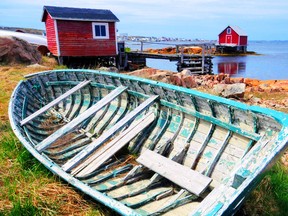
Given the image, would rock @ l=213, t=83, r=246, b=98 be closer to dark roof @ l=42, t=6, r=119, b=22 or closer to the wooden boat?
the wooden boat

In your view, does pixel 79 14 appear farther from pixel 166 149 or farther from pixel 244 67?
pixel 244 67

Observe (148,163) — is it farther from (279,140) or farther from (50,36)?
(50,36)

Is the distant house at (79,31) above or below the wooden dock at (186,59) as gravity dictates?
above

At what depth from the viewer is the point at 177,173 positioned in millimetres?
3307

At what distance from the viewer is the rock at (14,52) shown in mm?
14711

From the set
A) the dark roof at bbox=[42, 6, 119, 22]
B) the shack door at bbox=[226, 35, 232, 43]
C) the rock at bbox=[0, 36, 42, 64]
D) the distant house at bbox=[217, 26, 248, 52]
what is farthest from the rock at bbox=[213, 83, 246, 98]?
the shack door at bbox=[226, 35, 232, 43]

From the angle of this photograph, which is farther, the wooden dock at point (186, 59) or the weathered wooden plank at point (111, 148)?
the wooden dock at point (186, 59)

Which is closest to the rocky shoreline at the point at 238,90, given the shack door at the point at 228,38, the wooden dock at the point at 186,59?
the wooden dock at the point at 186,59

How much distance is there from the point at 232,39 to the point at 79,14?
40856 millimetres

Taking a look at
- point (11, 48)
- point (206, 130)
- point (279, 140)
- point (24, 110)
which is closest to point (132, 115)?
point (206, 130)

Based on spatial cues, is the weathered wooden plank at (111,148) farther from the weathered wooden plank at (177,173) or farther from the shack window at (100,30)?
the shack window at (100,30)

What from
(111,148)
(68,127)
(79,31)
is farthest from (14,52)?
(111,148)

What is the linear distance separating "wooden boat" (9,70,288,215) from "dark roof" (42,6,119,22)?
43.9 feet

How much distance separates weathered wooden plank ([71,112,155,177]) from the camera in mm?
3688
